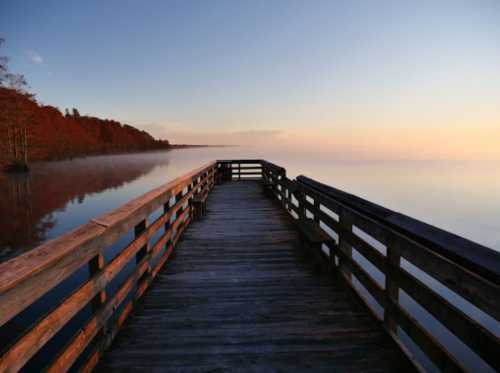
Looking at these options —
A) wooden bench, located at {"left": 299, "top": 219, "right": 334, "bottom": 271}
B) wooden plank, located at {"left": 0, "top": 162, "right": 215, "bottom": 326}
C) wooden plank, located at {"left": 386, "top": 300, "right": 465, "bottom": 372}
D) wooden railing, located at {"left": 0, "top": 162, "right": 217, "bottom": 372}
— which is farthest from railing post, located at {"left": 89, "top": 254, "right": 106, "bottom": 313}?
wooden bench, located at {"left": 299, "top": 219, "right": 334, "bottom": 271}

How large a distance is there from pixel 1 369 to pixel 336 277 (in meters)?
3.36

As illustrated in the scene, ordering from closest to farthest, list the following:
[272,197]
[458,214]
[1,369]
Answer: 1. [1,369]
2. [272,197]
3. [458,214]

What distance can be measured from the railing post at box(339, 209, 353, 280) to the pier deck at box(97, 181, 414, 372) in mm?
152

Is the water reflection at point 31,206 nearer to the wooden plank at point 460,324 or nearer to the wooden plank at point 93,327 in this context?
the wooden plank at point 93,327

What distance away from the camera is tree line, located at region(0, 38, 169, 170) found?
22.7 m

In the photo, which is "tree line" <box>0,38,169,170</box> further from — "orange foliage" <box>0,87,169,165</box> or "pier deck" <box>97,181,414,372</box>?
"pier deck" <box>97,181,414,372</box>

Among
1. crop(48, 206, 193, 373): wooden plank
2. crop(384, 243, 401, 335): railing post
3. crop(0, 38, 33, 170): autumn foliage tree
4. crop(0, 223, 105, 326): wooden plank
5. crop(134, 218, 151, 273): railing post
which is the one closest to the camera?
crop(0, 223, 105, 326): wooden plank

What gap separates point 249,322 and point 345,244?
59.6 inches

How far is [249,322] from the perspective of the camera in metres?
2.74

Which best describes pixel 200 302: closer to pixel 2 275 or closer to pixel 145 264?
pixel 145 264

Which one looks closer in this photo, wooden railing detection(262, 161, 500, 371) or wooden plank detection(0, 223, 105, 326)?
wooden plank detection(0, 223, 105, 326)

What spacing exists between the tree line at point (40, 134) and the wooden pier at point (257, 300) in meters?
21.4

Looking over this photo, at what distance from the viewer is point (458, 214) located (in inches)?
773

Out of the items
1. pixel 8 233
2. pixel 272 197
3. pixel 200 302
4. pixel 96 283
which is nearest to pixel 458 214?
pixel 272 197
